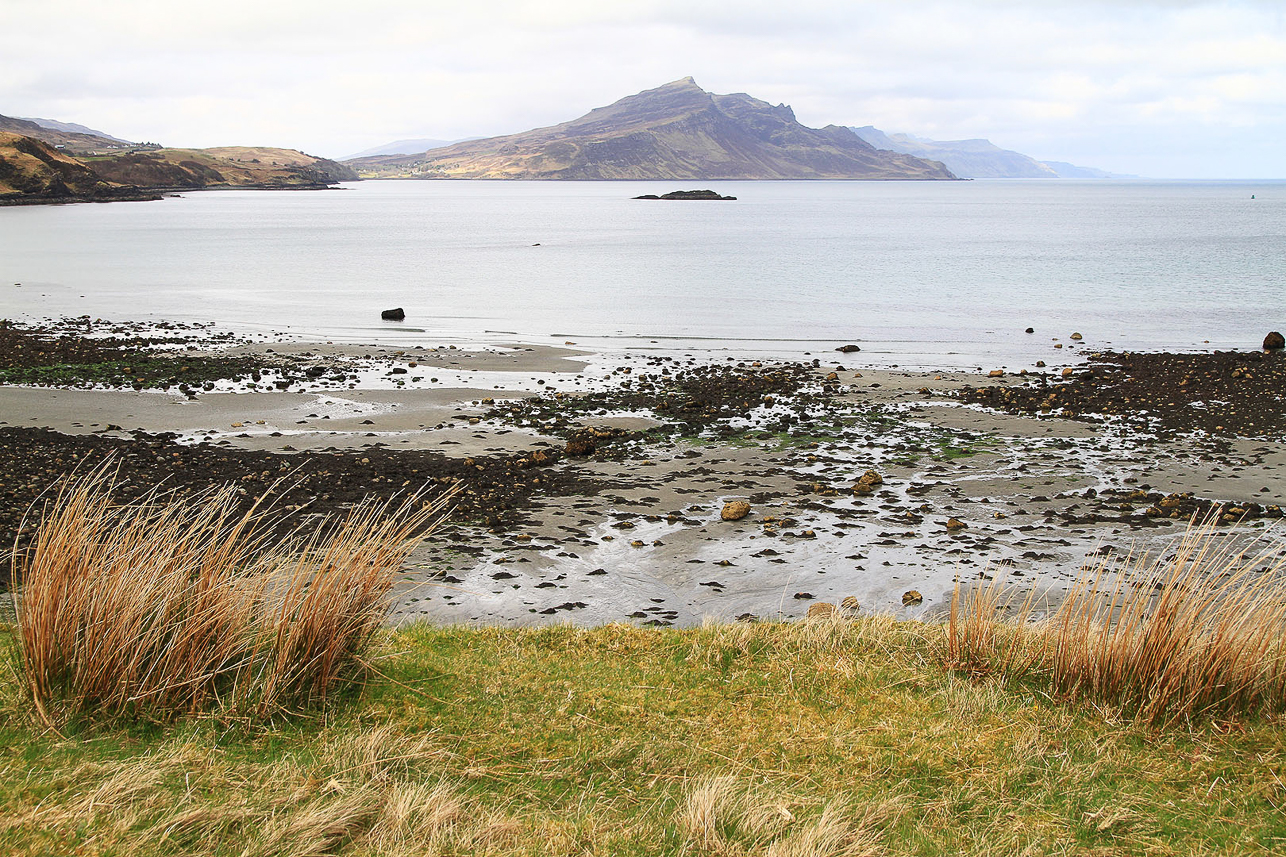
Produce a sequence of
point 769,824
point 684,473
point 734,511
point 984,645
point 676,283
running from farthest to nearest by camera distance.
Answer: point 676,283, point 684,473, point 734,511, point 984,645, point 769,824

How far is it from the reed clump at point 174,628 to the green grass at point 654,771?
0.21 m

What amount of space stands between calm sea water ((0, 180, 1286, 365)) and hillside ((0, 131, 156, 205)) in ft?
81.8

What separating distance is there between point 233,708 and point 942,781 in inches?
171

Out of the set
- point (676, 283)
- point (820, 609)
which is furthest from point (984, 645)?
point (676, 283)

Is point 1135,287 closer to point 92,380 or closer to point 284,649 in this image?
point 92,380

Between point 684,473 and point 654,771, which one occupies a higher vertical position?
point 654,771

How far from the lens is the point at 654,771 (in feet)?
17.8

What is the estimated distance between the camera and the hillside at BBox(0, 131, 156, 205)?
121000 mm

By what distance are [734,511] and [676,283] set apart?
128ft

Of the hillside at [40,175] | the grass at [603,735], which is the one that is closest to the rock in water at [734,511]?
the grass at [603,735]

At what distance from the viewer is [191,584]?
6004mm

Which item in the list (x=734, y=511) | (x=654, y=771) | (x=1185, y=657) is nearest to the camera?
(x=654, y=771)

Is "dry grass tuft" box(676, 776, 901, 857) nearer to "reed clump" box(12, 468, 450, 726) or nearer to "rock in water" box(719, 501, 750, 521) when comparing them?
"reed clump" box(12, 468, 450, 726)

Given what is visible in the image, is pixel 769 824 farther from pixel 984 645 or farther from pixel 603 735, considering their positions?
pixel 984 645
